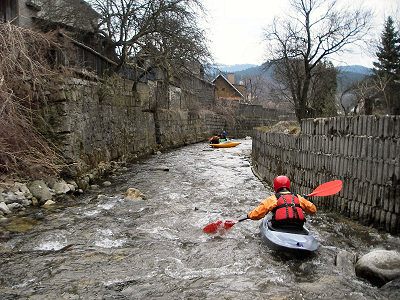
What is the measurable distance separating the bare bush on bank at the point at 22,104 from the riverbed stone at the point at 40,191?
→ 205 millimetres

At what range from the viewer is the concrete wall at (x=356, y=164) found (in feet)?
17.1

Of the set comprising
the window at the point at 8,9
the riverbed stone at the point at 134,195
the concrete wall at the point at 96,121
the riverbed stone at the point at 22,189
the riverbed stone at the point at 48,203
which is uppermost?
the window at the point at 8,9

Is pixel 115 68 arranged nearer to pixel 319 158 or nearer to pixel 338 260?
pixel 319 158

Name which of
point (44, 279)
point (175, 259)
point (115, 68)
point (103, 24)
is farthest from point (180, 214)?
point (103, 24)

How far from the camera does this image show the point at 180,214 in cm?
695

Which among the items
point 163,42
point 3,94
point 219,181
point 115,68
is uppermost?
point 163,42

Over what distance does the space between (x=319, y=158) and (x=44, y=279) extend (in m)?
5.08

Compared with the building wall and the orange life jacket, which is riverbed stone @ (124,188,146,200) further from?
the building wall

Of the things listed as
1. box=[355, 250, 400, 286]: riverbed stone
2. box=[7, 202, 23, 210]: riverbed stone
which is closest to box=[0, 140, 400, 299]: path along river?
box=[355, 250, 400, 286]: riverbed stone

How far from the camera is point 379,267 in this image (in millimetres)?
4008

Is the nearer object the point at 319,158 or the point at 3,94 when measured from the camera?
the point at 319,158

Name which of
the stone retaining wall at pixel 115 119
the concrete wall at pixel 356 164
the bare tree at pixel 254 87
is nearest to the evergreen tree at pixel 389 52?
the stone retaining wall at pixel 115 119

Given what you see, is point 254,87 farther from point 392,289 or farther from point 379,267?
point 392,289

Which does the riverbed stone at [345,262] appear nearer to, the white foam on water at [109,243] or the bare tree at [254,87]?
the white foam on water at [109,243]
